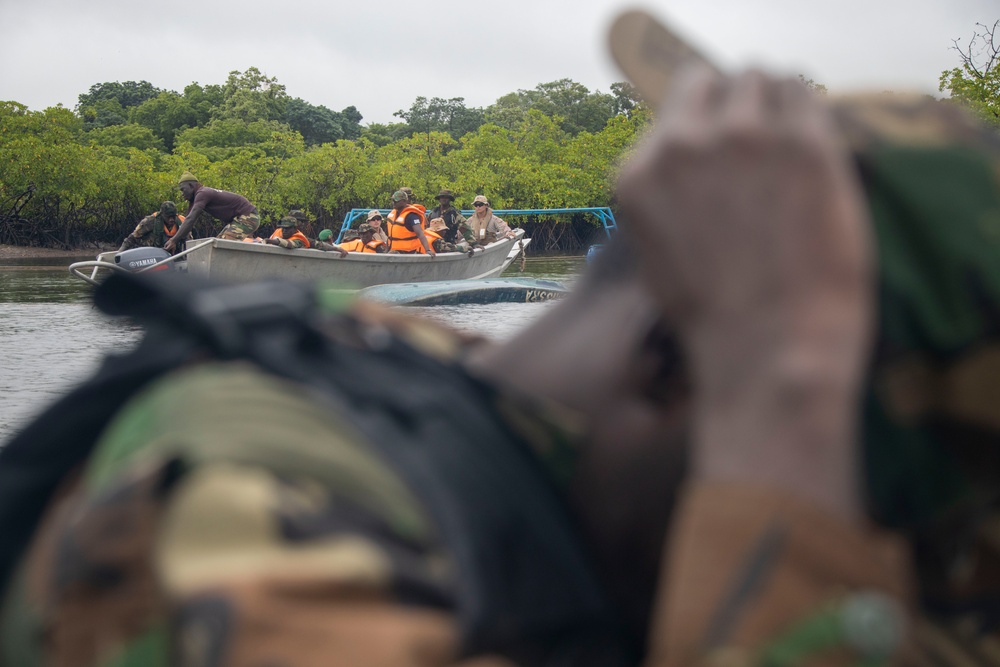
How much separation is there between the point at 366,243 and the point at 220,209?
11.2ft

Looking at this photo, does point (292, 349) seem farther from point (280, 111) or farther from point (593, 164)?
point (280, 111)

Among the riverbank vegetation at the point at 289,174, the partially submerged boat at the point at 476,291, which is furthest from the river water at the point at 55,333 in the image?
the riverbank vegetation at the point at 289,174

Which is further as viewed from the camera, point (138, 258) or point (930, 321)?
point (138, 258)

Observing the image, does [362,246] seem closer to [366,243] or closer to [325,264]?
[366,243]

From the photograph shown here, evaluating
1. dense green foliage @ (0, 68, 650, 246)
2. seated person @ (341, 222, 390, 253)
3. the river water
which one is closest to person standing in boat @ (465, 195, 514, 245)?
seated person @ (341, 222, 390, 253)

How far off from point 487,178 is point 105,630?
1609 inches

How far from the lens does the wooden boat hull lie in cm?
1312

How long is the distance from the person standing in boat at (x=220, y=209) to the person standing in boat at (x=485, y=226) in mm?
4908

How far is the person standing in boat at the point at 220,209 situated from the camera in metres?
14.3

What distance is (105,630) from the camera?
0.63 m

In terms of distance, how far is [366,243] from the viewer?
1808cm

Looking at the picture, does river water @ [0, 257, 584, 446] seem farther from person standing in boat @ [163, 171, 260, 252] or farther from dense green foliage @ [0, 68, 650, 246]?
dense green foliage @ [0, 68, 650, 246]

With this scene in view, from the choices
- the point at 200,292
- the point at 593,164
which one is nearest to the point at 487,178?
the point at 593,164

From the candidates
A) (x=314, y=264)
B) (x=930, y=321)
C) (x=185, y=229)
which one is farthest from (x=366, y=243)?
(x=930, y=321)
